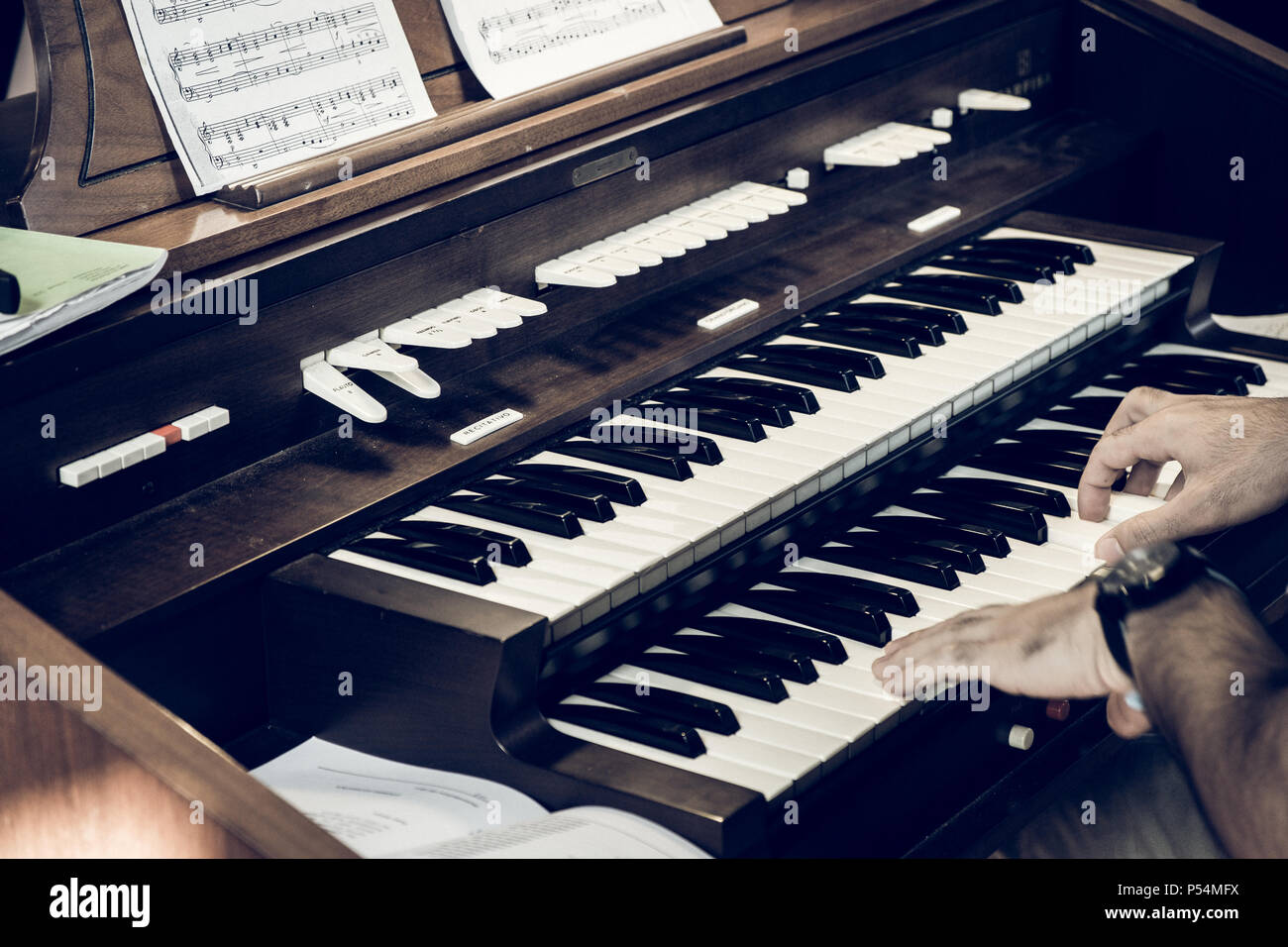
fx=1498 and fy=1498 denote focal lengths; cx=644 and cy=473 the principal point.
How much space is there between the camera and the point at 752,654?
6.65 ft

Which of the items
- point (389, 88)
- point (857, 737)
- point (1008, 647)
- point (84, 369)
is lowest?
point (857, 737)

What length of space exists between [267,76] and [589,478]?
73 cm

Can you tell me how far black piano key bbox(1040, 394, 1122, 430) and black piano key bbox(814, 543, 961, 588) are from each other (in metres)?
0.60

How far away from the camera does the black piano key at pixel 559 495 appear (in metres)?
2.08

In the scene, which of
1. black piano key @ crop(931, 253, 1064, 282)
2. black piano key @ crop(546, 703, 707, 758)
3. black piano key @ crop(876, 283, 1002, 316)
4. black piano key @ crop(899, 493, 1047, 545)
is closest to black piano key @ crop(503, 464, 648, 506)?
black piano key @ crop(546, 703, 707, 758)

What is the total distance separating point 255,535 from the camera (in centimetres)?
191

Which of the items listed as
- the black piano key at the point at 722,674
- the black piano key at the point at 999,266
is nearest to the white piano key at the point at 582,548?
the black piano key at the point at 722,674

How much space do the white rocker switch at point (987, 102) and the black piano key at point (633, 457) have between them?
1.35m

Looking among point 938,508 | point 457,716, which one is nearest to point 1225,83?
point 938,508

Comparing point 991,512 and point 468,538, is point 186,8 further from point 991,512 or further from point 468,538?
point 991,512

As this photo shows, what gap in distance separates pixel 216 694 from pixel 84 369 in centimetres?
45

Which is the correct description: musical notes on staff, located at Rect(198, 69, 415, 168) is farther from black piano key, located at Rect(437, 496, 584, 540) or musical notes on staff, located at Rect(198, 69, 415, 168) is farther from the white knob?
the white knob

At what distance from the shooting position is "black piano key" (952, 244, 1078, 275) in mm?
2920

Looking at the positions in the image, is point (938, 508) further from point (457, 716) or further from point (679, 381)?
point (457, 716)
